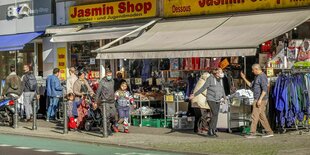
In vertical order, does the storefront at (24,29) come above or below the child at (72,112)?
above

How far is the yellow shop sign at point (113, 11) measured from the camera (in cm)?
1967

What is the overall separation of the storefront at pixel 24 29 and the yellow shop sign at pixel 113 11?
1.59 meters

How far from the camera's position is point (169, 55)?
51.5ft

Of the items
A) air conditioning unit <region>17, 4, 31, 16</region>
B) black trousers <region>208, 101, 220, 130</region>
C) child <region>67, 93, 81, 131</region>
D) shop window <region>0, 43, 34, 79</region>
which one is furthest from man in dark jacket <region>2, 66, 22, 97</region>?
black trousers <region>208, 101, 220, 130</region>

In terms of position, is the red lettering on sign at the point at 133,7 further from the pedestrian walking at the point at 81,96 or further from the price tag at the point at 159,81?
the pedestrian walking at the point at 81,96

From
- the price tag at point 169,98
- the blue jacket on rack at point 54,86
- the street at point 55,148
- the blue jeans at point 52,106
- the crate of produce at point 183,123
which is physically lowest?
the street at point 55,148

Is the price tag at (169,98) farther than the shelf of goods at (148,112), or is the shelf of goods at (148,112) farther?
the shelf of goods at (148,112)

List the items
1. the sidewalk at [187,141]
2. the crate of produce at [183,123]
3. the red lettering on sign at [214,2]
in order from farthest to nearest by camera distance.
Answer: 1. the red lettering on sign at [214,2]
2. the crate of produce at [183,123]
3. the sidewalk at [187,141]

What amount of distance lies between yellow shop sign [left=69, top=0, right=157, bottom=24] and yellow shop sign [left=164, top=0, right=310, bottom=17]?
782mm

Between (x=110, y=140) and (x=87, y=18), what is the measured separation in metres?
8.02

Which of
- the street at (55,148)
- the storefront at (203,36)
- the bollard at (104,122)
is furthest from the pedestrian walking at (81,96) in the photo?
the bollard at (104,122)

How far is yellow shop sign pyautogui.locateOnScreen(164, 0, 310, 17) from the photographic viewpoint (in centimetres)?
1638

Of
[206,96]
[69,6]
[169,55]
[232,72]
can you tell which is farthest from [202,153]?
[69,6]

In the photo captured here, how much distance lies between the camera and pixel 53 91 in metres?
19.8
